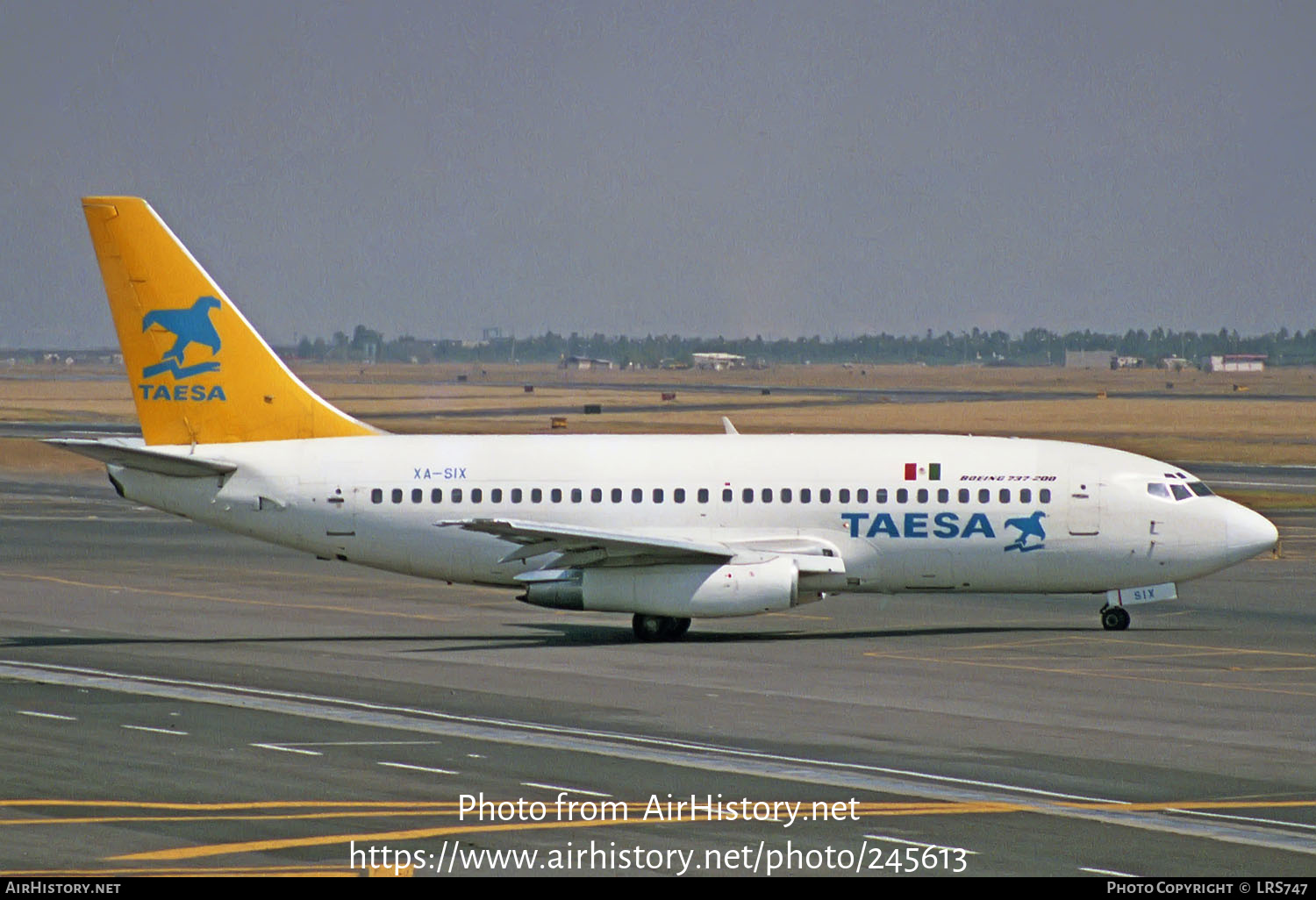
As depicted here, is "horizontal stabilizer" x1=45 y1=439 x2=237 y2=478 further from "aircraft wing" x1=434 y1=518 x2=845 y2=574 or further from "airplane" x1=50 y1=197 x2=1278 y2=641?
"aircraft wing" x1=434 y1=518 x2=845 y2=574

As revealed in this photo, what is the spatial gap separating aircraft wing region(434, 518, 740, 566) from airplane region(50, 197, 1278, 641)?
14 centimetres

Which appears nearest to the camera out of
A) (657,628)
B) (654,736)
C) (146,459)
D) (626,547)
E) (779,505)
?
(654,736)

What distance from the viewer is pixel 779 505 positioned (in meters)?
44.6

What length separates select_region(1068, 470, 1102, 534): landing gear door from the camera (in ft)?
146

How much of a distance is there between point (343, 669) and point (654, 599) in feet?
24.4

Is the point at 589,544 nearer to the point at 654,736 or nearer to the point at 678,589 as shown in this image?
the point at 678,589

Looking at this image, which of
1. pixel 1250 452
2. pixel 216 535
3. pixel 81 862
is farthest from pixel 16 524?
pixel 1250 452

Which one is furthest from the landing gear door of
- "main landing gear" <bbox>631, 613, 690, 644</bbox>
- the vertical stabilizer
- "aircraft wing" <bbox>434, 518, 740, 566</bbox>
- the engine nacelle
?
the vertical stabilizer

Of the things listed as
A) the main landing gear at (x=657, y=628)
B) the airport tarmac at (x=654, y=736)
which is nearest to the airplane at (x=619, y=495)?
the main landing gear at (x=657, y=628)

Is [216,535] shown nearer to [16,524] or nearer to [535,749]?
[16,524]

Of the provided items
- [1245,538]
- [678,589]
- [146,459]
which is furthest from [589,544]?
[1245,538]

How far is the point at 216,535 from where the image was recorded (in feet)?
240

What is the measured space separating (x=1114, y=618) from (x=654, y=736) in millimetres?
17803

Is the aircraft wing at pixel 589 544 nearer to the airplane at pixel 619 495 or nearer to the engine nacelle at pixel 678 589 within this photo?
the airplane at pixel 619 495
